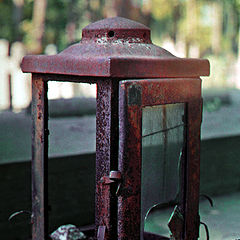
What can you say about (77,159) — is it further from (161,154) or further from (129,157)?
(129,157)

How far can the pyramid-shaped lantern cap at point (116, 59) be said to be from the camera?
211 cm

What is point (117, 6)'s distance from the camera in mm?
7645

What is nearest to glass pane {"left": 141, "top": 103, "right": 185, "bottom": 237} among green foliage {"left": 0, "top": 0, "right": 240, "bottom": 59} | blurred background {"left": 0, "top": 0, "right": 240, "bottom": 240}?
blurred background {"left": 0, "top": 0, "right": 240, "bottom": 240}

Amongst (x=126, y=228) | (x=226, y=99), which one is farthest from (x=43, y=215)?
(x=226, y=99)

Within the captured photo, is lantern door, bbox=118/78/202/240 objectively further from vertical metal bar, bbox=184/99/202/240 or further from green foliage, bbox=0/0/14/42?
green foliage, bbox=0/0/14/42

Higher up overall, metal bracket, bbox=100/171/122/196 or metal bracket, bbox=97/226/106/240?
metal bracket, bbox=100/171/122/196

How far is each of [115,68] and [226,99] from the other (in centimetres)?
574

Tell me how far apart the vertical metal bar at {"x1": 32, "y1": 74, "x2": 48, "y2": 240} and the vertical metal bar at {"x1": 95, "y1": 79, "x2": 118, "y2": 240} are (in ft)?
1.43

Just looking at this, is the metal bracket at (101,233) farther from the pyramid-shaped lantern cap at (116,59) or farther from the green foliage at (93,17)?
the green foliage at (93,17)

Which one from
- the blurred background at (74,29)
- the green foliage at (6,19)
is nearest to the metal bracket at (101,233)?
the blurred background at (74,29)

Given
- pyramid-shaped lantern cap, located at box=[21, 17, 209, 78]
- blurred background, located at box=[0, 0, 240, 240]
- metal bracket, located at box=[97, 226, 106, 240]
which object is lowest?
blurred background, located at box=[0, 0, 240, 240]

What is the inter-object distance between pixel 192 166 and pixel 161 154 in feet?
0.53

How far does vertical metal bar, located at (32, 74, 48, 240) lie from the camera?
249 centimetres

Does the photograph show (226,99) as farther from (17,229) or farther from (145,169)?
(145,169)
